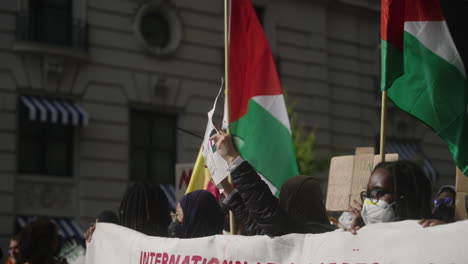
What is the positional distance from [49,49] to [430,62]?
13223mm

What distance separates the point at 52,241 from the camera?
4.89 m

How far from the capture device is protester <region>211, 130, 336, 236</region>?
388 cm

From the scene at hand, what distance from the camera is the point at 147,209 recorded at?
16.0ft

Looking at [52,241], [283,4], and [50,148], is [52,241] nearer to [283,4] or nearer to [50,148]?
[50,148]

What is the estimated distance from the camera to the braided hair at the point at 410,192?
3627 mm

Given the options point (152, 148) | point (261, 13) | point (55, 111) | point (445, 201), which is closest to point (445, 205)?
point (445, 201)

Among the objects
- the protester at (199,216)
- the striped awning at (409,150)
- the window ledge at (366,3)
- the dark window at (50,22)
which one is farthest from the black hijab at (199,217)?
the window ledge at (366,3)

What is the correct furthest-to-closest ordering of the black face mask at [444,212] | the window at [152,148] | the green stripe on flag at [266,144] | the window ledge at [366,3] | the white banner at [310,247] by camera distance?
the window ledge at [366,3] < the window at [152,148] < the green stripe on flag at [266,144] < the black face mask at [444,212] < the white banner at [310,247]

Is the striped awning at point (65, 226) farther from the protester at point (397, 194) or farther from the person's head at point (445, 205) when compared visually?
the protester at point (397, 194)

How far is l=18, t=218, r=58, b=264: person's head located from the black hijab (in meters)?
0.79

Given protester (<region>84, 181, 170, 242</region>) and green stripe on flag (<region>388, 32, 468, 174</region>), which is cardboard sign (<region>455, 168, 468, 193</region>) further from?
protester (<region>84, 181, 170, 242</region>)

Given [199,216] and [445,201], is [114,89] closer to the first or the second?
[445,201]

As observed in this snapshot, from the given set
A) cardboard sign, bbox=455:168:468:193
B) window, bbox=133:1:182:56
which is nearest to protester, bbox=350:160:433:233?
cardboard sign, bbox=455:168:468:193

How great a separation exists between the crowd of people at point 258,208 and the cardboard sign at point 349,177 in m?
0.57
